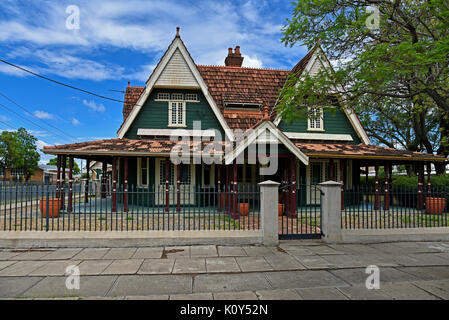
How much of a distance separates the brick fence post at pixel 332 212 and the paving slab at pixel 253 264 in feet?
8.44

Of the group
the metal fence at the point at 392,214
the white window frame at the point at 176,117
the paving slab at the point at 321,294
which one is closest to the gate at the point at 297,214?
the metal fence at the point at 392,214

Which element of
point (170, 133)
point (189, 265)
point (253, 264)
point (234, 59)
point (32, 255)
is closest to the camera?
point (189, 265)

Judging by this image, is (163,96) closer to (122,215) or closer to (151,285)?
(122,215)

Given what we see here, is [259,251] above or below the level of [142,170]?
below

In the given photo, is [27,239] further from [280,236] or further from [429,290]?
[429,290]

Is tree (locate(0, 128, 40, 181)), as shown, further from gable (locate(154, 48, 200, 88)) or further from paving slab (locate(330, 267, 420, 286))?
paving slab (locate(330, 267, 420, 286))

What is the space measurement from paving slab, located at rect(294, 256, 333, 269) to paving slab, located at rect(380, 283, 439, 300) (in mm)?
1385

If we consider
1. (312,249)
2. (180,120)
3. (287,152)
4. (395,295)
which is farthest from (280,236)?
(180,120)

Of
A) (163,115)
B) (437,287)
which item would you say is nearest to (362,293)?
(437,287)

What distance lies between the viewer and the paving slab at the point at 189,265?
6039 millimetres

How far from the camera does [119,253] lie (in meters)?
7.30

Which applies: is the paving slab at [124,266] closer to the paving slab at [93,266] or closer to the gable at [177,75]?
the paving slab at [93,266]

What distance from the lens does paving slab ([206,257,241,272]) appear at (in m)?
6.14

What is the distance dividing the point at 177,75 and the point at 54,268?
11.6 meters
